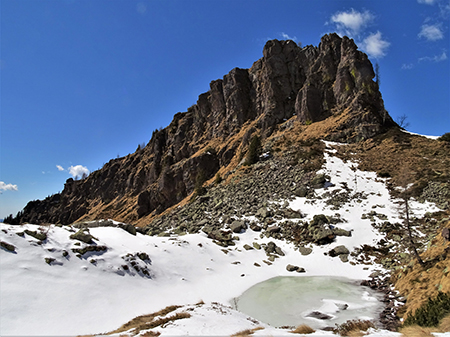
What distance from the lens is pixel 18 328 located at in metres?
8.95

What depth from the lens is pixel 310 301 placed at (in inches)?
565

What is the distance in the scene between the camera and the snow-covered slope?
973cm

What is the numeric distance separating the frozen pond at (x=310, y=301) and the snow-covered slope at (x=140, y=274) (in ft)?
4.29

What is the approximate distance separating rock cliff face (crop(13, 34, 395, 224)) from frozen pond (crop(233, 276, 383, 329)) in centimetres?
3291

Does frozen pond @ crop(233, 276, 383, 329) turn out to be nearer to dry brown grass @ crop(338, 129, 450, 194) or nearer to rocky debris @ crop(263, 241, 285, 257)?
rocky debris @ crop(263, 241, 285, 257)

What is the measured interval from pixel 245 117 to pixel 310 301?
6131 centimetres

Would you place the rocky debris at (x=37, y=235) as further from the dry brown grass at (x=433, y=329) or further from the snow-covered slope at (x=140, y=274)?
the dry brown grass at (x=433, y=329)

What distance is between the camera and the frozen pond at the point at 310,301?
39.8 feet

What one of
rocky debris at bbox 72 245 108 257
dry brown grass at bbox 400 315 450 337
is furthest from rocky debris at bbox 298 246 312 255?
rocky debris at bbox 72 245 108 257

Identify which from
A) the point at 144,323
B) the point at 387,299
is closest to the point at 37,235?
the point at 144,323

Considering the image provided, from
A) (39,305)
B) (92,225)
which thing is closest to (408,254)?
(39,305)

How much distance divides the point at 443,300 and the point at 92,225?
26.1 m

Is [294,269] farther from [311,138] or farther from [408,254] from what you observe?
[311,138]


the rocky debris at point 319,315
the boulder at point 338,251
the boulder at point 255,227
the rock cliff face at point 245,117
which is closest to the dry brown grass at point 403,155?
the rock cliff face at point 245,117
